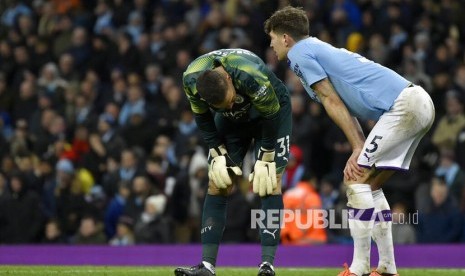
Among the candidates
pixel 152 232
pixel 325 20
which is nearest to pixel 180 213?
pixel 152 232

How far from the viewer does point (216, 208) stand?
10625mm

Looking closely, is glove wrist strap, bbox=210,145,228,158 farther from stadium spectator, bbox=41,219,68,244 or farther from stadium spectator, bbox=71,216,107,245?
stadium spectator, bbox=41,219,68,244

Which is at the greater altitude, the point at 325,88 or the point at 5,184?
the point at 325,88

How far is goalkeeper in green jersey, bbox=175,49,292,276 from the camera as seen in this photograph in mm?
10016

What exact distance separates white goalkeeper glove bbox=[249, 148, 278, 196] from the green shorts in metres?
0.26

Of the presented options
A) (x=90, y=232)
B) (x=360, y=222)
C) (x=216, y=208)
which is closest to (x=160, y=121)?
(x=90, y=232)

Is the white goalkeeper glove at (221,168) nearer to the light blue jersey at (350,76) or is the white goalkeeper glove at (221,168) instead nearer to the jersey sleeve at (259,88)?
the jersey sleeve at (259,88)

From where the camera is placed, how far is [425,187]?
56.8ft

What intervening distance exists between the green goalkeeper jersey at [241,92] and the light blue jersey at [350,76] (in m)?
0.38

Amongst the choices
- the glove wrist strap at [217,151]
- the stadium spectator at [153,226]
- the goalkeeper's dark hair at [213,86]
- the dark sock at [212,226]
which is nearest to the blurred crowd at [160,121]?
the stadium spectator at [153,226]

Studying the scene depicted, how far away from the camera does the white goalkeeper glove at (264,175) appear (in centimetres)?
1032

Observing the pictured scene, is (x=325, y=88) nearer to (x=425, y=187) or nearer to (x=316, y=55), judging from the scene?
(x=316, y=55)

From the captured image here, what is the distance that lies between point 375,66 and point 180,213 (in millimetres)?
8604

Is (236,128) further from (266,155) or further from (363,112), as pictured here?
(363,112)
